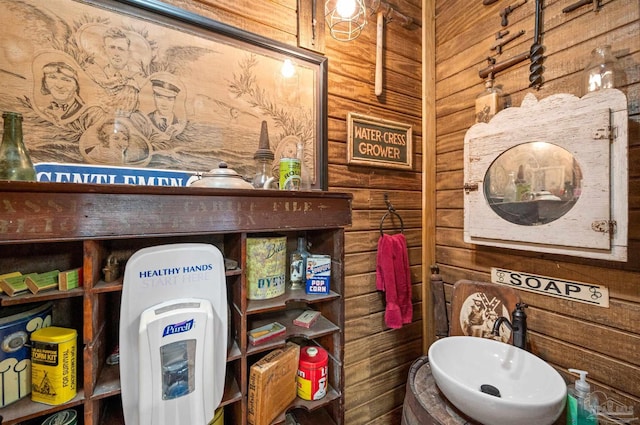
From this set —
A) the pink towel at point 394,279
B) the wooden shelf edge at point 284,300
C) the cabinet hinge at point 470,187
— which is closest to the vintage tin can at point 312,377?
the wooden shelf edge at point 284,300

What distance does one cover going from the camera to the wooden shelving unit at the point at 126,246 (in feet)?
1.91

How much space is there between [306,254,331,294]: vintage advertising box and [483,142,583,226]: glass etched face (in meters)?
0.84

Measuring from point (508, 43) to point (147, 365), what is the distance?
1.97m

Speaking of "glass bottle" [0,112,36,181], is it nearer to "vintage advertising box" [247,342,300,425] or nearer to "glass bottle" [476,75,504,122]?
"vintage advertising box" [247,342,300,425]

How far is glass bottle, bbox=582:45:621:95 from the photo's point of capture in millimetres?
914

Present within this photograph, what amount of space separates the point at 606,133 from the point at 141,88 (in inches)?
63.6

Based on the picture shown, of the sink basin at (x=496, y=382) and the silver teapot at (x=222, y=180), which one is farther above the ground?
the silver teapot at (x=222, y=180)

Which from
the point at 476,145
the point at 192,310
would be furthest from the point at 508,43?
the point at 192,310

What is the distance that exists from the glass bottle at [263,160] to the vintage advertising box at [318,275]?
363 millimetres

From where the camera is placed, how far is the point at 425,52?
159cm

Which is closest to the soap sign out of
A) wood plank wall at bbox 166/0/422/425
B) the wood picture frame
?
wood plank wall at bbox 166/0/422/425

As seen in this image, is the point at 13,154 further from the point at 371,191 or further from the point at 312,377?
the point at 371,191

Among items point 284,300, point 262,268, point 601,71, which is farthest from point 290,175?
point 601,71

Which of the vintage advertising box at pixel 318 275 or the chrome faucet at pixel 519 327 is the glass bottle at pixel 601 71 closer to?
the chrome faucet at pixel 519 327
